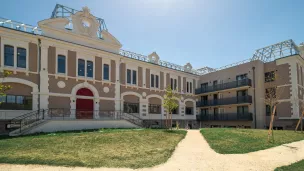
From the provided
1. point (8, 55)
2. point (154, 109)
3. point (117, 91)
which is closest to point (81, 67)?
point (117, 91)

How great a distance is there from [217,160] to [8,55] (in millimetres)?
19372

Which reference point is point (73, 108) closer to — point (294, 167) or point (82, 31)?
point (82, 31)

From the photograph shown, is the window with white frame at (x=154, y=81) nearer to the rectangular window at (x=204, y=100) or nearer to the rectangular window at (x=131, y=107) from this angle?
the rectangular window at (x=131, y=107)

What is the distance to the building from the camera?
66.3ft

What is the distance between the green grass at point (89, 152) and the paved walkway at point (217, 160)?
456 mm

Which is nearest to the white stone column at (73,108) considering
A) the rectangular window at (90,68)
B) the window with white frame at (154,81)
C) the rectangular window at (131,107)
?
the rectangular window at (90,68)

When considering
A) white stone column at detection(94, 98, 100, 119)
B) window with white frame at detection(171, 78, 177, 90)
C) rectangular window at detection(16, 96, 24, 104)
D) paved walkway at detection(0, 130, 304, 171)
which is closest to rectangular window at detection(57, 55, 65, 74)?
rectangular window at detection(16, 96, 24, 104)

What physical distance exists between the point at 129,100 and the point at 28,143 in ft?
53.1

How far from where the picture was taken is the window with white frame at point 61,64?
22.3 m

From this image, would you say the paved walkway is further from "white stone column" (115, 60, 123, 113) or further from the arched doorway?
"white stone column" (115, 60, 123, 113)

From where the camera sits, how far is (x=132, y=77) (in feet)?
94.6

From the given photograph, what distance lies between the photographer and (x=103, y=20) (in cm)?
2656

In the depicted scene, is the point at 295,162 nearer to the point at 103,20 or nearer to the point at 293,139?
the point at 293,139

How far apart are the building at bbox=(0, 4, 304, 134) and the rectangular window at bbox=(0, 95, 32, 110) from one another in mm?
76
